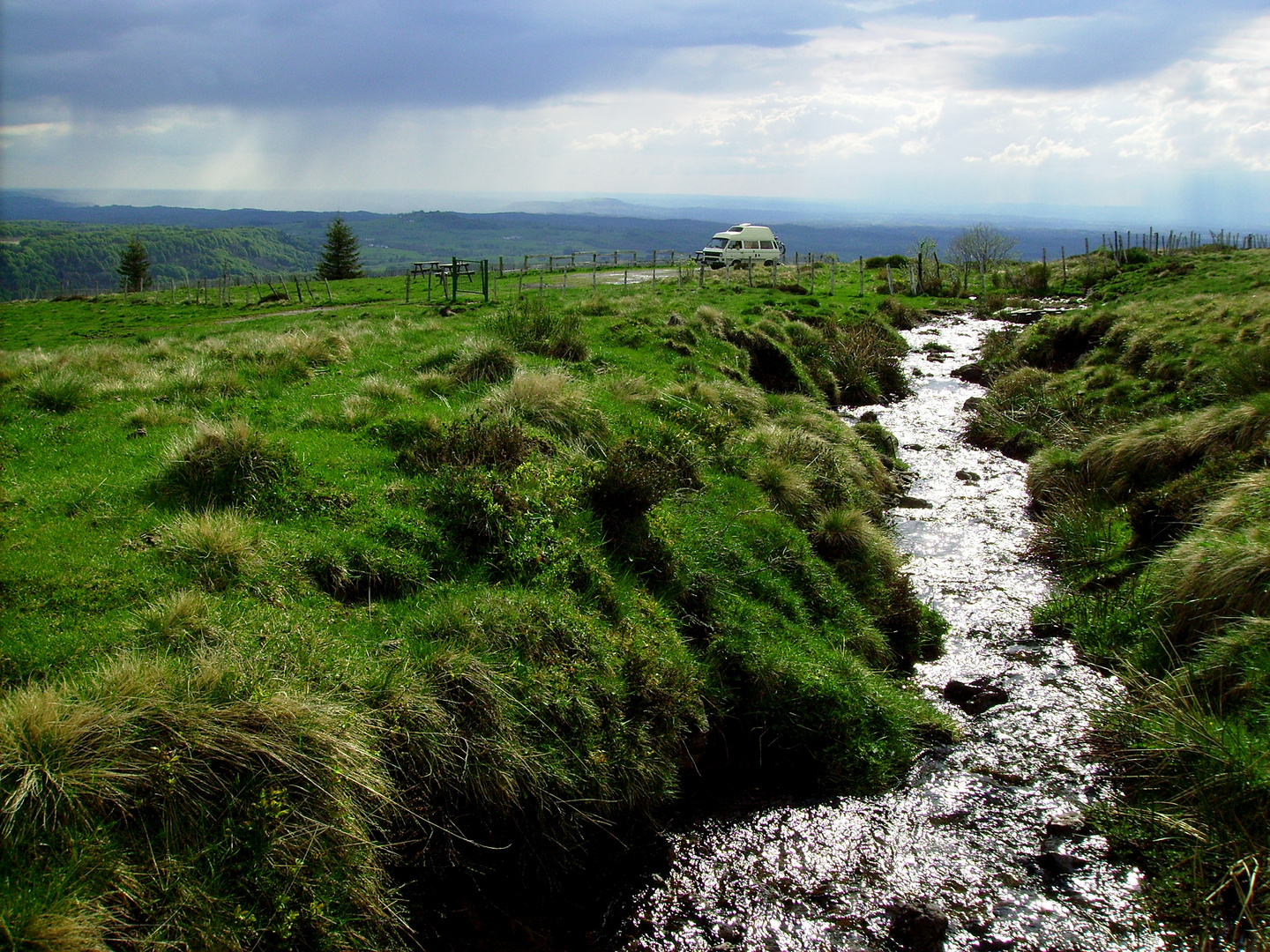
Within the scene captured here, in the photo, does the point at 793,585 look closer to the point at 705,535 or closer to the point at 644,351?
the point at 705,535

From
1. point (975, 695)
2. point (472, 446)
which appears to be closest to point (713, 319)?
point (472, 446)

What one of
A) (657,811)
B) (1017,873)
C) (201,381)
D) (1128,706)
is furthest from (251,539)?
(1128,706)

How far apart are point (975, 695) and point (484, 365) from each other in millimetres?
10147

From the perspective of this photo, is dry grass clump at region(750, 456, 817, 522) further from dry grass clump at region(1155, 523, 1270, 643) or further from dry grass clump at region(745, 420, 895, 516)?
dry grass clump at region(1155, 523, 1270, 643)

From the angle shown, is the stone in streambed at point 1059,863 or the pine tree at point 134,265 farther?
the pine tree at point 134,265

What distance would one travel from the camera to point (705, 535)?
11.4 m

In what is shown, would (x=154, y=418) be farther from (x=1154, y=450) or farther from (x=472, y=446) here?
(x=1154, y=450)

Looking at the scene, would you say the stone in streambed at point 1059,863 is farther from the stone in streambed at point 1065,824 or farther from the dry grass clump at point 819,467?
the dry grass clump at point 819,467

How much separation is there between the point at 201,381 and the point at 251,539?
6.95m

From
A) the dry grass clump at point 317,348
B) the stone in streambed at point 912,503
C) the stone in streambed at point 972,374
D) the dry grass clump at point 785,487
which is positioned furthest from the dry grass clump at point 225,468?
the stone in streambed at point 972,374

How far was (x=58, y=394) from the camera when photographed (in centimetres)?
1230

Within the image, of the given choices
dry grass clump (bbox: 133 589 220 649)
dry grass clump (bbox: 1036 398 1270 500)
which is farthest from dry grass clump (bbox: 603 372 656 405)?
dry grass clump (bbox: 133 589 220 649)

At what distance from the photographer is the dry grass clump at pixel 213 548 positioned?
7.72 meters

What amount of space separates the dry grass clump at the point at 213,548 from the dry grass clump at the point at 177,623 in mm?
617
